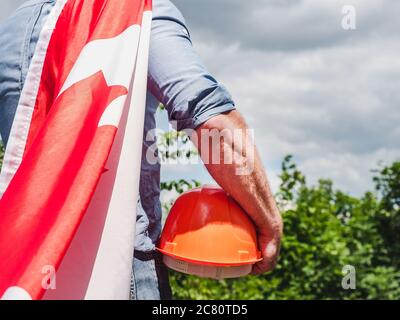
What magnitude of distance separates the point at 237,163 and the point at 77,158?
54cm

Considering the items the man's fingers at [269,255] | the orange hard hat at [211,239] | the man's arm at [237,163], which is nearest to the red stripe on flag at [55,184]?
the man's arm at [237,163]

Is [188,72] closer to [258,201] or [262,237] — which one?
[258,201]

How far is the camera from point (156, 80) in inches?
85.0

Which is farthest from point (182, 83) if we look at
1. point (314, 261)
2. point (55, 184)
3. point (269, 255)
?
point (314, 261)

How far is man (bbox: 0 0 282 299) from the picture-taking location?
212cm

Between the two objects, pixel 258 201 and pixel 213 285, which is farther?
pixel 213 285

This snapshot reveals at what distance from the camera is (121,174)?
2.04 m

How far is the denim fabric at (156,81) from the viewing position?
211cm

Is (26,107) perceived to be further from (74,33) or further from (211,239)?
(211,239)

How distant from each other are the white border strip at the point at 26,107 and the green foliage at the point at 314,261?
3.09 m

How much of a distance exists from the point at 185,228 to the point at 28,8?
100cm

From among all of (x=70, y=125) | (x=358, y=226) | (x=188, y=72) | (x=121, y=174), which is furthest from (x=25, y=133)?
(x=358, y=226)

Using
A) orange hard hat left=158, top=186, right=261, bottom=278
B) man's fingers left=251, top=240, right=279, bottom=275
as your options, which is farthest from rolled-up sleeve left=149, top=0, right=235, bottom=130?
man's fingers left=251, top=240, right=279, bottom=275

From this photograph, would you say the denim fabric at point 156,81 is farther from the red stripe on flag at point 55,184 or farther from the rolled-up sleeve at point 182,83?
the red stripe on flag at point 55,184
